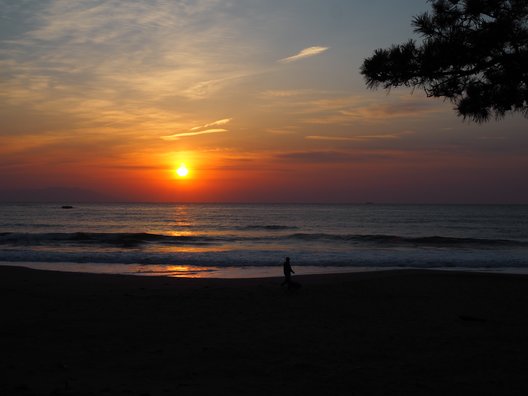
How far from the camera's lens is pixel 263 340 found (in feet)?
27.0

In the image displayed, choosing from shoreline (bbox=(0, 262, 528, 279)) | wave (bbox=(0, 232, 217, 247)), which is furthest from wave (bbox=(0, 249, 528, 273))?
wave (bbox=(0, 232, 217, 247))

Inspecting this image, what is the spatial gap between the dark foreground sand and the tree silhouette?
11.1 feet

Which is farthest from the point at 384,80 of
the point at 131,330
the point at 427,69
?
the point at 131,330

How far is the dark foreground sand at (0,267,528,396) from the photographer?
20.1 feet

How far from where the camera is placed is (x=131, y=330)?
8.89 metres

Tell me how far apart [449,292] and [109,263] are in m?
16.5

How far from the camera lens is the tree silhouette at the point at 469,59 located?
5151mm

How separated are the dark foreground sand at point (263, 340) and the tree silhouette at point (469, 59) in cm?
340

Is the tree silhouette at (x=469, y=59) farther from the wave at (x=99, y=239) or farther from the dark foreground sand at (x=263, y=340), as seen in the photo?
the wave at (x=99, y=239)

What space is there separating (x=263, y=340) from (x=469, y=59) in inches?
207

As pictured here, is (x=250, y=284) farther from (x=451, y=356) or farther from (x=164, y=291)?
(x=451, y=356)

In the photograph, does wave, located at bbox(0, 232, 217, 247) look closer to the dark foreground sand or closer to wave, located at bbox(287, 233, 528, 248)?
wave, located at bbox(287, 233, 528, 248)

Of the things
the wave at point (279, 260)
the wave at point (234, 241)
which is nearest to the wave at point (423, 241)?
the wave at point (234, 241)

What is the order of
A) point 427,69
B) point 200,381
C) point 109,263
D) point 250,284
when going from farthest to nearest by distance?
point 109,263 → point 250,284 → point 200,381 → point 427,69
